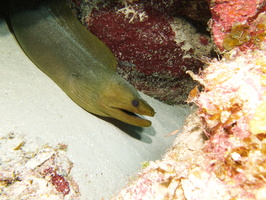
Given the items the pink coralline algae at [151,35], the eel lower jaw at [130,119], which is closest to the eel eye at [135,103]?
the eel lower jaw at [130,119]

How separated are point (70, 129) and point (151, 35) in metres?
1.74

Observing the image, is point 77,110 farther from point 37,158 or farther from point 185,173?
point 185,173

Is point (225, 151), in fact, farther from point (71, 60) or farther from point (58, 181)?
point (71, 60)

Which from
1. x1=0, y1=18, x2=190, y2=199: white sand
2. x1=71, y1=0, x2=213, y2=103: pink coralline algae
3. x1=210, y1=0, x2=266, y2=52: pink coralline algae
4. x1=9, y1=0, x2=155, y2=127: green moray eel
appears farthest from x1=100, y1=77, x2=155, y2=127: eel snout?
x1=210, y1=0, x2=266, y2=52: pink coralline algae

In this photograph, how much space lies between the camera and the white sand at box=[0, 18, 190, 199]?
1.60 meters

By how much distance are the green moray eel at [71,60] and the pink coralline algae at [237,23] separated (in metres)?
1.29

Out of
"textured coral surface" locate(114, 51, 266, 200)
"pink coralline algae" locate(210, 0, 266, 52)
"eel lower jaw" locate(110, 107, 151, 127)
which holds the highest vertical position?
"pink coralline algae" locate(210, 0, 266, 52)

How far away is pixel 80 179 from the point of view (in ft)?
4.97

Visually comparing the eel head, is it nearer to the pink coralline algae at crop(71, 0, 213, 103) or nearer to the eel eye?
the eel eye

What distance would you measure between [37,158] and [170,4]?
2330 mm

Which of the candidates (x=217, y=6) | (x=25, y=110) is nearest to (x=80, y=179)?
(x=25, y=110)

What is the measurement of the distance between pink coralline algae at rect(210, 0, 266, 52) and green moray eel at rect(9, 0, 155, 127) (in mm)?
1295

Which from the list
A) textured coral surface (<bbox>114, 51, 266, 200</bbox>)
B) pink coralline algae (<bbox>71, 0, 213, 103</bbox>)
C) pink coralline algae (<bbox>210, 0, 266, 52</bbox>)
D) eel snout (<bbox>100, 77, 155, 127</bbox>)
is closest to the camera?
textured coral surface (<bbox>114, 51, 266, 200</bbox>)

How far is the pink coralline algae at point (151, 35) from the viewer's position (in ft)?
8.15
